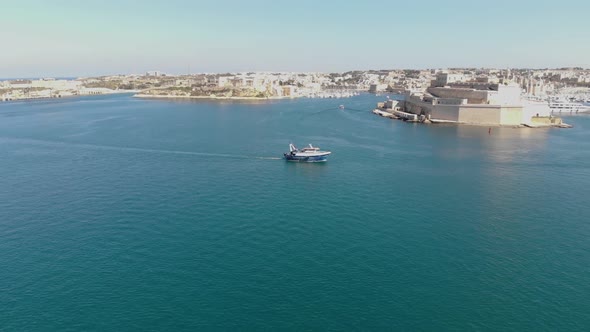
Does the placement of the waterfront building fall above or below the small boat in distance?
above

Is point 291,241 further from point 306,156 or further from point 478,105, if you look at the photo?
point 478,105

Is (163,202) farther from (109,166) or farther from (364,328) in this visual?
(364,328)

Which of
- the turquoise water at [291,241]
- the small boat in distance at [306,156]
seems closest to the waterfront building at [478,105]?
the turquoise water at [291,241]

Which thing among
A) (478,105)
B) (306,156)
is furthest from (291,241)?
(478,105)

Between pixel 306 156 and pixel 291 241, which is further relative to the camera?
pixel 306 156

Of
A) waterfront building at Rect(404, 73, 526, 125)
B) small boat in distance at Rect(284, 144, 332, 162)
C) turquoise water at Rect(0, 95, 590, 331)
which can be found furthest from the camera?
waterfront building at Rect(404, 73, 526, 125)

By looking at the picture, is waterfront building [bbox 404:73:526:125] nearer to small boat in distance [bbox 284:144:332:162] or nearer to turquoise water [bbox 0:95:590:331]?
turquoise water [bbox 0:95:590:331]

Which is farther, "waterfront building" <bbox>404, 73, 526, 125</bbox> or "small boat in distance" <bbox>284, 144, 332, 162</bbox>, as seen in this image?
"waterfront building" <bbox>404, 73, 526, 125</bbox>

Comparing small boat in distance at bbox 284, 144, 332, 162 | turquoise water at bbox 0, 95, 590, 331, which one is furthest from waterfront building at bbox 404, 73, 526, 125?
small boat in distance at bbox 284, 144, 332, 162
